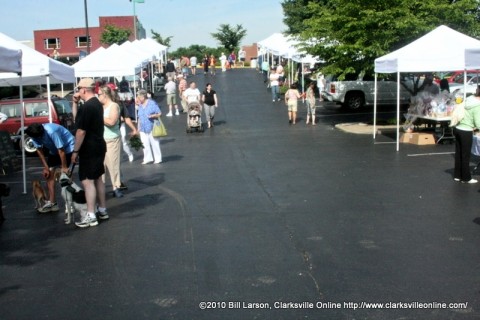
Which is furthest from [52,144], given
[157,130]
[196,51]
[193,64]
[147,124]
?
[196,51]

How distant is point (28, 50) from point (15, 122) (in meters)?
6.88

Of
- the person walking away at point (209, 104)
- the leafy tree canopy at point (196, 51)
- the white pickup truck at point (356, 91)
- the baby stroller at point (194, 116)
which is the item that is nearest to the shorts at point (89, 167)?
the baby stroller at point (194, 116)

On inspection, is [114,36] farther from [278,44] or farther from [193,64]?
[278,44]

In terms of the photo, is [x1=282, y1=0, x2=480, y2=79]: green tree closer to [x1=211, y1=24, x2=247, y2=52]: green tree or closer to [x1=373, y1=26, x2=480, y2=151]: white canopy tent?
[x1=373, y1=26, x2=480, y2=151]: white canopy tent

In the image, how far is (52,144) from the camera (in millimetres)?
8266

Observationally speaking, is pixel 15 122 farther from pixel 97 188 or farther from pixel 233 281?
pixel 233 281

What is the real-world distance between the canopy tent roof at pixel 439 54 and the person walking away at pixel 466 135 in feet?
10.2

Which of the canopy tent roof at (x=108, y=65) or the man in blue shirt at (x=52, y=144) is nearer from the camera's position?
the man in blue shirt at (x=52, y=144)

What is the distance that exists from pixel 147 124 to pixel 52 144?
211 inches

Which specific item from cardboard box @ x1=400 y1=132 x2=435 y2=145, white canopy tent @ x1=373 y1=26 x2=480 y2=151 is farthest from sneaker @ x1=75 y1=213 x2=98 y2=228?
cardboard box @ x1=400 y1=132 x2=435 y2=145

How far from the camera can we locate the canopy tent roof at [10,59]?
848 centimetres

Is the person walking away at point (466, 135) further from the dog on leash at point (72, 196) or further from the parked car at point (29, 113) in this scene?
the parked car at point (29, 113)

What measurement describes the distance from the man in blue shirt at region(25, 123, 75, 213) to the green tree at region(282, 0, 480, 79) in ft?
39.3

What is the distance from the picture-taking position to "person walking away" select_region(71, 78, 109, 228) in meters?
7.58
